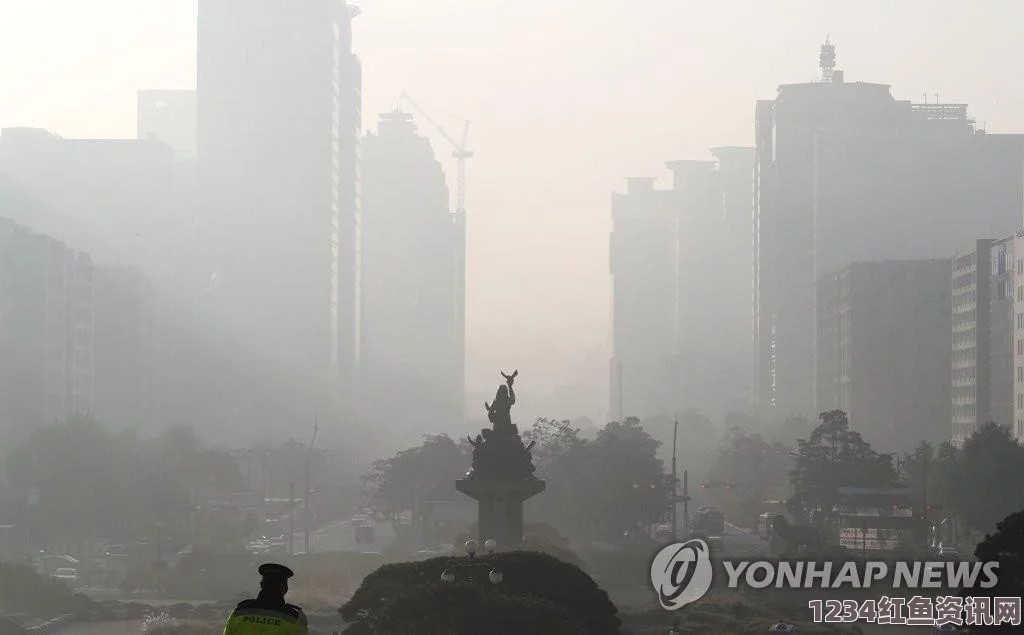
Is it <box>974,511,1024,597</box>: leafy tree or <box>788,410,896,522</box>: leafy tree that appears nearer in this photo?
<box>974,511,1024,597</box>: leafy tree

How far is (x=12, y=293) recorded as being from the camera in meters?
176

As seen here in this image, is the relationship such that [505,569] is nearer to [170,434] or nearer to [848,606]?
[848,606]

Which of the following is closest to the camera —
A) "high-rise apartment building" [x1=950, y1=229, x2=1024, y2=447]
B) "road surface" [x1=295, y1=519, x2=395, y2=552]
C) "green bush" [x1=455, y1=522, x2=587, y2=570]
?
"green bush" [x1=455, y1=522, x2=587, y2=570]

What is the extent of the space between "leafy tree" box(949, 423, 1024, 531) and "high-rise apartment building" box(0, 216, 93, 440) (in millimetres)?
89118

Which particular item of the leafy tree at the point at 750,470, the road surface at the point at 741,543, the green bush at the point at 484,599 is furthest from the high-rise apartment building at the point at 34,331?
the green bush at the point at 484,599

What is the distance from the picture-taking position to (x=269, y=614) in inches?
782

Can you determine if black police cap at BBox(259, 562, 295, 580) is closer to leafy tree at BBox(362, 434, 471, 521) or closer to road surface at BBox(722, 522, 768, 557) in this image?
road surface at BBox(722, 522, 768, 557)

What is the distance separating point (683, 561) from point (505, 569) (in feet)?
73.4

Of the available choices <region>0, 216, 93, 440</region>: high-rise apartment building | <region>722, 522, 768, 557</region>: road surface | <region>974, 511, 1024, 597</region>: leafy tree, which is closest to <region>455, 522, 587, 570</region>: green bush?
<region>722, 522, 768, 557</region>: road surface

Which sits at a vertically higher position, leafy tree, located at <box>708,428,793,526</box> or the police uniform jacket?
the police uniform jacket

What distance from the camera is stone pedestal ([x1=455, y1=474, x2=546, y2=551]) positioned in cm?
6762

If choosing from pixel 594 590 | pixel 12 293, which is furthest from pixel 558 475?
pixel 12 293

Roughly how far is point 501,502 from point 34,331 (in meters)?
117

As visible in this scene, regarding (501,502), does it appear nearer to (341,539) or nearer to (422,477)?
(341,539)
